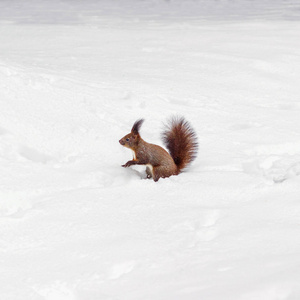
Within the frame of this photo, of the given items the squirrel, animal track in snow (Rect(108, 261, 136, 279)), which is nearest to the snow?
animal track in snow (Rect(108, 261, 136, 279))

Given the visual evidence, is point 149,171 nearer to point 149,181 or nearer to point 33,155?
point 149,181

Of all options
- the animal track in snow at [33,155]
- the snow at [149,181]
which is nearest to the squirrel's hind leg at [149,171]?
the snow at [149,181]

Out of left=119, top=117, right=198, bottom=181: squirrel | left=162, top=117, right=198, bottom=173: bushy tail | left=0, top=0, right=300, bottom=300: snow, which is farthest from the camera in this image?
left=162, top=117, right=198, bottom=173: bushy tail

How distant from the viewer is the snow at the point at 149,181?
2211 millimetres

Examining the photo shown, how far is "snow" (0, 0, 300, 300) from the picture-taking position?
221 centimetres

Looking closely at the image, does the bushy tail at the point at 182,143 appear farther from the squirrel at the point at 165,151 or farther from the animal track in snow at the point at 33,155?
the animal track in snow at the point at 33,155

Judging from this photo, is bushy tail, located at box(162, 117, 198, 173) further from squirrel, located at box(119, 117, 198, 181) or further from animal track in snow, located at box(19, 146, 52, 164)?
animal track in snow, located at box(19, 146, 52, 164)

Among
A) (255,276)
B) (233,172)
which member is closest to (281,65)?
(233,172)

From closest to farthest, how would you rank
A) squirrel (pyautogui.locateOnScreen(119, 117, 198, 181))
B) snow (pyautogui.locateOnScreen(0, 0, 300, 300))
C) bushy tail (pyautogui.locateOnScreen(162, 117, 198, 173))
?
1. snow (pyautogui.locateOnScreen(0, 0, 300, 300))
2. squirrel (pyautogui.locateOnScreen(119, 117, 198, 181))
3. bushy tail (pyautogui.locateOnScreen(162, 117, 198, 173))

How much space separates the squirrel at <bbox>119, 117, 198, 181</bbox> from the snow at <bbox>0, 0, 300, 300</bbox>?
0.11 m

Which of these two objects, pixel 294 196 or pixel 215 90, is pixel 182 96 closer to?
pixel 215 90

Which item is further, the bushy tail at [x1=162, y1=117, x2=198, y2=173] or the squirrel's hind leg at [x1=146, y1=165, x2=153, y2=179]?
the bushy tail at [x1=162, y1=117, x2=198, y2=173]

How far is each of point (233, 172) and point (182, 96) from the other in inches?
75.7

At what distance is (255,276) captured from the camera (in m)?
1.99
